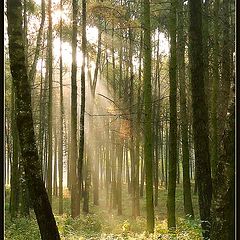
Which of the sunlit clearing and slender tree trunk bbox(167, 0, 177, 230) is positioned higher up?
the sunlit clearing

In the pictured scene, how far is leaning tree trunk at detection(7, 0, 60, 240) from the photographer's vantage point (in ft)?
18.1

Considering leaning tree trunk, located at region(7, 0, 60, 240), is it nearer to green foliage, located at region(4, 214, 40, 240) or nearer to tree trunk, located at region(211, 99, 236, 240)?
tree trunk, located at region(211, 99, 236, 240)

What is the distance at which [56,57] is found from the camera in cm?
1844

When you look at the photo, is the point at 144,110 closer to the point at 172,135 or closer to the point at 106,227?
the point at 172,135

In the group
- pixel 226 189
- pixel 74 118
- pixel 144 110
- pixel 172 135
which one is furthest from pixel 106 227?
pixel 226 189

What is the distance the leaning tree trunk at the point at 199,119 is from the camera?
21.9 ft

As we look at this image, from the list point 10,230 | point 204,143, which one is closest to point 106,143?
point 10,230

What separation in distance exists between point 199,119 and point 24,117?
289 centimetres

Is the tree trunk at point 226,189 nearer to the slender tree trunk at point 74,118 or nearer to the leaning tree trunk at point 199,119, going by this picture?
the leaning tree trunk at point 199,119

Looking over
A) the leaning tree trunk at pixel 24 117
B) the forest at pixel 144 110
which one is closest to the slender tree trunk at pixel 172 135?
the forest at pixel 144 110

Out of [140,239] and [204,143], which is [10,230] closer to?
[140,239]

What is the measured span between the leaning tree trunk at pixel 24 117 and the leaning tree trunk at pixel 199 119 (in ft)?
8.29

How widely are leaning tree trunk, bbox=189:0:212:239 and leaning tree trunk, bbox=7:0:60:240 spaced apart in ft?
8.29

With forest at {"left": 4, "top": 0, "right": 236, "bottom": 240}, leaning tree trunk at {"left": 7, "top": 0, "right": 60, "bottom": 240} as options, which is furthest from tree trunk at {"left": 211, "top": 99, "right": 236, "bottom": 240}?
leaning tree trunk at {"left": 7, "top": 0, "right": 60, "bottom": 240}
